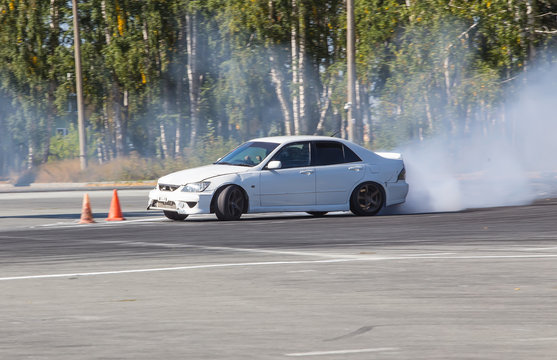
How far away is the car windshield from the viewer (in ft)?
53.2

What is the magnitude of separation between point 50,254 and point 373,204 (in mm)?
6827

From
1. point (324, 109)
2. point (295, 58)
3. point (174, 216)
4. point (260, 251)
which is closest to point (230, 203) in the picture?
point (174, 216)

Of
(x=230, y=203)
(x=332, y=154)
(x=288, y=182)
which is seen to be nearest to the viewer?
(x=230, y=203)

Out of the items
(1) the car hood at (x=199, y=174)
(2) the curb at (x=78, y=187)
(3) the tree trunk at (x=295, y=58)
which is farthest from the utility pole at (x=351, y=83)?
(1) the car hood at (x=199, y=174)

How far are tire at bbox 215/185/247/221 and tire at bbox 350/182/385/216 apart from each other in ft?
6.90

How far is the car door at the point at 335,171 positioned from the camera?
16.3 metres

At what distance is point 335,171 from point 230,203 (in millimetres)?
2050

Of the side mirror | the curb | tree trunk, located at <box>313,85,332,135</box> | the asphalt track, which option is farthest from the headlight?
tree trunk, located at <box>313,85,332,135</box>

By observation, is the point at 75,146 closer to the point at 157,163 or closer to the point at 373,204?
the point at 157,163

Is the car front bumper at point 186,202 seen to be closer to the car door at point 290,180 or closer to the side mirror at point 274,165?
the car door at point 290,180

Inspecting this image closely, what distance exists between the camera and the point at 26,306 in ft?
26.3

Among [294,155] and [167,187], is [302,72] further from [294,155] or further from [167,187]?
[167,187]

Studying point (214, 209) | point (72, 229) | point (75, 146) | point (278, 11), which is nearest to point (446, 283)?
point (214, 209)

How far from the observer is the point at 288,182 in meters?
16.0
